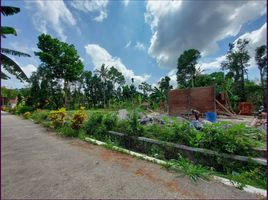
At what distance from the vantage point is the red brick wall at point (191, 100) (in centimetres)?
1105

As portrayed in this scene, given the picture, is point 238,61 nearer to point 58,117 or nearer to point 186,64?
point 186,64

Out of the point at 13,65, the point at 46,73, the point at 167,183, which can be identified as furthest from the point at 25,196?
the point at 46,73

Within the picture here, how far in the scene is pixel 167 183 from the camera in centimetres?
301

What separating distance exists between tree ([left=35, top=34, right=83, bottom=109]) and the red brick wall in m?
23.6

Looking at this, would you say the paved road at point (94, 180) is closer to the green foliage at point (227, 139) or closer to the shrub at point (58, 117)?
the green foliage at point (227, 139)

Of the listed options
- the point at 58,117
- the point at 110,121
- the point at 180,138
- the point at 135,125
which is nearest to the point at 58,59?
the point at 58,117

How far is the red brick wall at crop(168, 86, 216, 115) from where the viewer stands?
11047mm

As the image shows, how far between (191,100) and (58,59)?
26.0 metres

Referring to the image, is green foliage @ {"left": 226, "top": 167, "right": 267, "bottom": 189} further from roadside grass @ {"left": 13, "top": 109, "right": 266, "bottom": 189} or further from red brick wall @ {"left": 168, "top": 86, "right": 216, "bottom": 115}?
red brick wall @ {"left": 168, "top": 86, "right": 216, "bottom": 115}

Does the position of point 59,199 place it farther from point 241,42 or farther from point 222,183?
point 241,42

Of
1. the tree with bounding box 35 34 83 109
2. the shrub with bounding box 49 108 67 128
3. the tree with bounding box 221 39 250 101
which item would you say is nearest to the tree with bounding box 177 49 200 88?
the tree with bounding box 221 39 250 101

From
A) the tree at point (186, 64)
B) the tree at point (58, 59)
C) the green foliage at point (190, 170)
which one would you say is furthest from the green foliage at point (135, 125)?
the tree at point (186, 64)

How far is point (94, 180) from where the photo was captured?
3.18m

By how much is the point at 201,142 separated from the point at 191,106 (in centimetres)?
819
